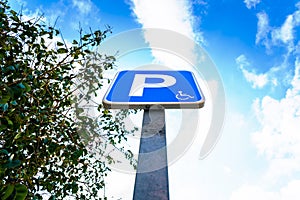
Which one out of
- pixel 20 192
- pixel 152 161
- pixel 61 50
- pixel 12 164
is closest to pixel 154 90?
pixel 152 161

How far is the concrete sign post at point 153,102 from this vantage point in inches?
57.9

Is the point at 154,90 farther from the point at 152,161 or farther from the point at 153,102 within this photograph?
the point at 152,161

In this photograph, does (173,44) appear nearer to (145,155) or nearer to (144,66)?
(144,66)

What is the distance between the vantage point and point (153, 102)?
177cm

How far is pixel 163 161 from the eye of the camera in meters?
1.59

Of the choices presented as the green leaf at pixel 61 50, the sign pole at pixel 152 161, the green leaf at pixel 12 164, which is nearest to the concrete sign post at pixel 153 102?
the sign pole at pixel 152 161

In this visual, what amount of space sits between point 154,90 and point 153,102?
0.50ft

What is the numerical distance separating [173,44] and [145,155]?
3.49 feet

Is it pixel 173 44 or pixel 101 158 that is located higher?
pixel 173 44

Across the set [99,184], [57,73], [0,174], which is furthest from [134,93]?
[99,184]

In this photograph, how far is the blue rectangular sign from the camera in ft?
5.78

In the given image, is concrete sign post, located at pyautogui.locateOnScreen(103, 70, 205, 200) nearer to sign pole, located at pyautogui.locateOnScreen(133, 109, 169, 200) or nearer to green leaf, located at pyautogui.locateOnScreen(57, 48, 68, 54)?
sign pole, located at pyautogui.locateOnScreen(133, 109, 169, 200)

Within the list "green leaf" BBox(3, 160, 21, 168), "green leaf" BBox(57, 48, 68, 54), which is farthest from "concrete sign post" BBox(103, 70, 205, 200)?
"green leaf" BBox(3, 160, 21, 168)

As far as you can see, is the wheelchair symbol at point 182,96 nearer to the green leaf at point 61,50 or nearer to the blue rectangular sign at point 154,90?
the blue rectangular sign at point 154,90
